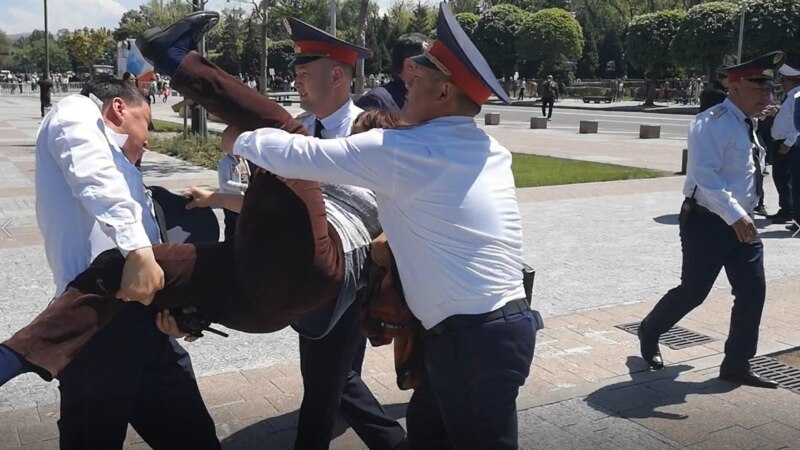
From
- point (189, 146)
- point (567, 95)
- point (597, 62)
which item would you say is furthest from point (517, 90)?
point (189, 146)

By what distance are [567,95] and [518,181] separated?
44701 millimetres

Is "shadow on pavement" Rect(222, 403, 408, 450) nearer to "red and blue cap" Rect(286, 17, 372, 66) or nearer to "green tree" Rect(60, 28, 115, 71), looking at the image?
"red and blue cap" Rect(286, 17, 372, 66)

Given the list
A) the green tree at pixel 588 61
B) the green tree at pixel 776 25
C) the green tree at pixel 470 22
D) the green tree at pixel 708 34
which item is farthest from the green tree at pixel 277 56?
the green tree at pixel 776 25

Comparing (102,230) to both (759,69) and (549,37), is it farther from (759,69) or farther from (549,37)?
(549,37)

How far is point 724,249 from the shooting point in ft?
15.0

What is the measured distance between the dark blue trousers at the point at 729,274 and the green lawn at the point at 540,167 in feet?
25.1

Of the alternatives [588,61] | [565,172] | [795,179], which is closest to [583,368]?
[795,179]

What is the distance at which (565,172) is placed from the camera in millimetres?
14578

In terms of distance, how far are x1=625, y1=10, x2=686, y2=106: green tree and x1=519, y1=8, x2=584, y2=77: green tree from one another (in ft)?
21.3

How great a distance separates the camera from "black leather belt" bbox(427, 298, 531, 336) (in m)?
2.49

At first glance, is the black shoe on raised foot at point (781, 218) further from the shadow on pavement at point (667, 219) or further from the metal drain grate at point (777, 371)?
the metal drain grate at point (777, 371)

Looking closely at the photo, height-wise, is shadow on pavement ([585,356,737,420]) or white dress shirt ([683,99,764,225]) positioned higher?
white dress shirt ([683,99,764,225])

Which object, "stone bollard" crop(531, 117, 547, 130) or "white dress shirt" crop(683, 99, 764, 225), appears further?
"stone bollard" crop(531, 117, 547, 130)

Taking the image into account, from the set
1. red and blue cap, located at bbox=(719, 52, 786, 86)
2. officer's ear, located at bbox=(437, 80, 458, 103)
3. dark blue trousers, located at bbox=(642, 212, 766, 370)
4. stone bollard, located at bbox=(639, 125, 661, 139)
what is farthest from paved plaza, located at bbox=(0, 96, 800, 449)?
stone bollard, located at bbox=(639, 125, 661, 139)
